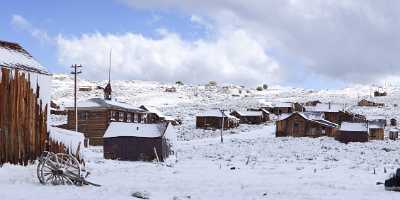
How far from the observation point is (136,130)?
136ft

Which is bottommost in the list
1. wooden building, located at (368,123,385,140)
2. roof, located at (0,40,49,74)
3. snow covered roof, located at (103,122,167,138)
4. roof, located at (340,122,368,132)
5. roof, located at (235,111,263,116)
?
wooden building, located at (368,123,385,140)

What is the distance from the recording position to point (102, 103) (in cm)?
5881

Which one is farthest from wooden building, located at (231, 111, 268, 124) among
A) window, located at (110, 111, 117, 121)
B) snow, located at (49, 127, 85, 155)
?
snow, located at (49, 127, 85, 155)

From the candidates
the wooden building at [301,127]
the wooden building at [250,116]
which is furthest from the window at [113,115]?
the wooden building at [250,116]

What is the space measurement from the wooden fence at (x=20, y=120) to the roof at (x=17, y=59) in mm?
371

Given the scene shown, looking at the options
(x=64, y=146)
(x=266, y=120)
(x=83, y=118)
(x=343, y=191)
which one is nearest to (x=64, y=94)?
(x=266, y=120)

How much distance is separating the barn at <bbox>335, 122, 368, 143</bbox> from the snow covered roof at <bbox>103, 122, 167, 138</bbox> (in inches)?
1122

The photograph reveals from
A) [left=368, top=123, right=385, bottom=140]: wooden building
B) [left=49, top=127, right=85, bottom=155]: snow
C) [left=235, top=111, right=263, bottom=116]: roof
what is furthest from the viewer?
[left=235, top=111, right=263, bottom=116]: roof

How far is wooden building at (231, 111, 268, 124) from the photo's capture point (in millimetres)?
90562

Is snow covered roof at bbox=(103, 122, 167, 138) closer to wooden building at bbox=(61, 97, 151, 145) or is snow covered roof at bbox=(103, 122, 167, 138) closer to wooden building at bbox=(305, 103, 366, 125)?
wooden building at bbox=(61, 97, 151, 145)

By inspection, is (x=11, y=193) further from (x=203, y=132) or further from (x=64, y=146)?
(x=203, y=132)

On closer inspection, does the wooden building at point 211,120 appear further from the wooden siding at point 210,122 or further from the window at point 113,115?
the window at point 113,115

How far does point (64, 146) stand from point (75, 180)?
6798 mm

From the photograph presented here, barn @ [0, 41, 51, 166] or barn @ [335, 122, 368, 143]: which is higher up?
barn @ [0, 41, 51, 166]
